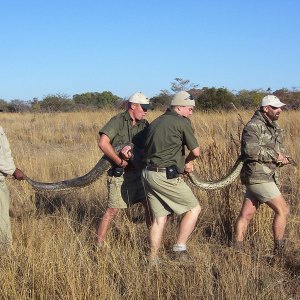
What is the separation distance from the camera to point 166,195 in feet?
17.2

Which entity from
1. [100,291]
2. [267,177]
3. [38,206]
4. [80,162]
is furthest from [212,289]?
[80,162]

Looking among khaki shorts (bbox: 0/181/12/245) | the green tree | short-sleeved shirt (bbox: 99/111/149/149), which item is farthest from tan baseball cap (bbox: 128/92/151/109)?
the green tree

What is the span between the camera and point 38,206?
7621mm

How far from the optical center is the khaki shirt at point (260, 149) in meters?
5.57

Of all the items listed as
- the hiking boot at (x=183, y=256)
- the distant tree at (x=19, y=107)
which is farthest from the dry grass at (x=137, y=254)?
the distant tree at (x=19, y=107)

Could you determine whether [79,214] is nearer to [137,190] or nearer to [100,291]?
[137,190]

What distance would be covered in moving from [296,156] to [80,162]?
4.27m

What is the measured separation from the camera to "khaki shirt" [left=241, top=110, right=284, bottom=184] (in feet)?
18.3

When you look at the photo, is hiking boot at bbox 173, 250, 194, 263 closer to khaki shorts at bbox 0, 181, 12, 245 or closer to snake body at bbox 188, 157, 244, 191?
snake body at bbox 188, 157, 244, 191

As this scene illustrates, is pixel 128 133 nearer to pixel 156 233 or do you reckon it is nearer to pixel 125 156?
pixel 125 156

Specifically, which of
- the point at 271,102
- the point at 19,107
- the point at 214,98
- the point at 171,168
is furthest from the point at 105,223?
the point at 19,107

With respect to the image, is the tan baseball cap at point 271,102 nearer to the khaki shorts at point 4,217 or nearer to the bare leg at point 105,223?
the bare leg at point 105,223

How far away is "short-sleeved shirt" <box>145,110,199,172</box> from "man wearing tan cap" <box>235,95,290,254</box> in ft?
2.57

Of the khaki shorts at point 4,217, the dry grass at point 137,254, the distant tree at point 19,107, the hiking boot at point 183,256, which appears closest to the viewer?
the dry grass at point 137,254
